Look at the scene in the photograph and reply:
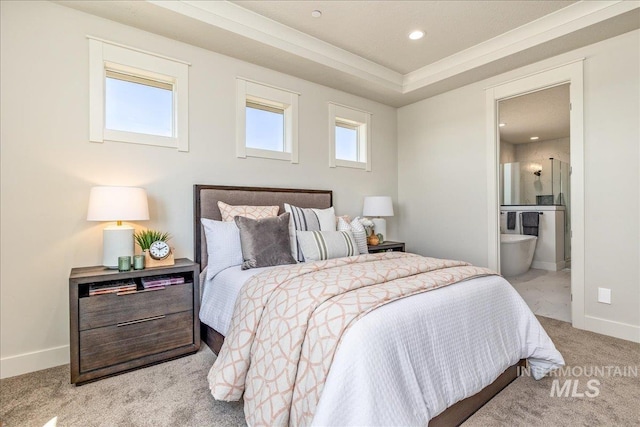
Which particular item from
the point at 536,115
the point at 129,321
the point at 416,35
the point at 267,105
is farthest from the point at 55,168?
the point at 536,115

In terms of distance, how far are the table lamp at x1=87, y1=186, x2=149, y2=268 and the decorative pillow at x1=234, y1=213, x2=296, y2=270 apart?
2.35ft

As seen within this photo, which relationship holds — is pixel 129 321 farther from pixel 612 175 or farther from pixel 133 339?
pixel 612 175

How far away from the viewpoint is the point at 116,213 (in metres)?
2.19

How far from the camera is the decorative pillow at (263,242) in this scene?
242 centimetres

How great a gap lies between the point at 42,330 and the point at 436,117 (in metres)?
4.50

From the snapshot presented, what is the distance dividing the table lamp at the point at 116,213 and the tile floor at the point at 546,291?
3939mm

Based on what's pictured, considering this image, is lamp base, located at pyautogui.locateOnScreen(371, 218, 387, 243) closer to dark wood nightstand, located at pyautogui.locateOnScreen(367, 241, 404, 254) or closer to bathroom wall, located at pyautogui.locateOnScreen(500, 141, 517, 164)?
dark wood nightstand, located at pyautogui.locateOnScreen(367, 241, 404, 254)

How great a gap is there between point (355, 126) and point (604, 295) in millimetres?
3179

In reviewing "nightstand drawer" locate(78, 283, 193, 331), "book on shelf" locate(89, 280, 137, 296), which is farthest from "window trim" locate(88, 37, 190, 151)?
"nightstand drawer" locate(78, 283, 193, 331)

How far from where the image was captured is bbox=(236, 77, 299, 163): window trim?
316 centimetres

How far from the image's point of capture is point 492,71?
346 cm

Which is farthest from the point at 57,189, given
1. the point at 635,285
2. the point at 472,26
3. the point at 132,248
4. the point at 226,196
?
the point at 635,285

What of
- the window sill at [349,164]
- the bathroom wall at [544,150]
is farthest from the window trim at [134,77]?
the bathroom wall at [544,150]

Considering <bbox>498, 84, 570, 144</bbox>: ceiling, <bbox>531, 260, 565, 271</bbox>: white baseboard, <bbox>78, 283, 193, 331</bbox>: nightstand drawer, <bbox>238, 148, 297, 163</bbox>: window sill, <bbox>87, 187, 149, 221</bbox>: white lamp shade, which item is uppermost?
<bbox>498, 84, 570, 144</bbox>: ceiling
